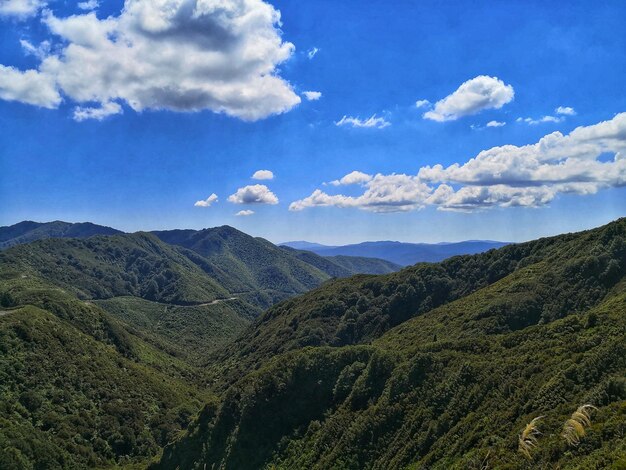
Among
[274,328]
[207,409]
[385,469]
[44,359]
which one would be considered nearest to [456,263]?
[274,328]

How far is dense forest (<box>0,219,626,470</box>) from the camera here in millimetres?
32844

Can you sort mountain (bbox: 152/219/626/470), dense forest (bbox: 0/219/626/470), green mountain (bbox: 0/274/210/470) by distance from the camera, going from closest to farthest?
mountain (bbox: 152/219/626/470)
dense forest (bbox: 0/219/626/470)
green mountain (bbox: 0/274/210/470)

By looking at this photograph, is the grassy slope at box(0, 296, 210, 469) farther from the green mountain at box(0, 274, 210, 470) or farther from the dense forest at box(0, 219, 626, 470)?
the dense forest at box(0, 219, 626, 470)

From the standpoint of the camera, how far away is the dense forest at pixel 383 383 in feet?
108

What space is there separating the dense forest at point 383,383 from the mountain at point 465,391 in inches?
6.6

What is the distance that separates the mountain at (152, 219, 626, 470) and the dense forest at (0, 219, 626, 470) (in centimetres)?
17

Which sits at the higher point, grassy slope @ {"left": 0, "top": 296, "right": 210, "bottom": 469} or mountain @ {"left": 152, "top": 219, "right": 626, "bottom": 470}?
mountain @ {"left": 152, "top": 219, "right": 626, "bottom": 470}

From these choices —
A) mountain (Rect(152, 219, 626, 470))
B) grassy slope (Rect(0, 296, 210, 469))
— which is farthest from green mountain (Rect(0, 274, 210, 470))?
mountain (Rect(152, 219, 626, 470))

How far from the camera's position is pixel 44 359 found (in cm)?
9219

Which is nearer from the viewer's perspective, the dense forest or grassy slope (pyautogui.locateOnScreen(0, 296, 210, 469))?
the dense forest

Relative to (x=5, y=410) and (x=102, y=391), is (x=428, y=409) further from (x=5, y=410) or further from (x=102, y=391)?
(x=102, y=391)

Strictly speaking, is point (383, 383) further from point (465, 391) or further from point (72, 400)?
point (72, 400)

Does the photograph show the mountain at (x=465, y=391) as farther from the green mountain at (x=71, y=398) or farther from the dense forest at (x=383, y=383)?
the green mountain at (x=71, y=398)

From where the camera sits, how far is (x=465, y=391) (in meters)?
41.9
